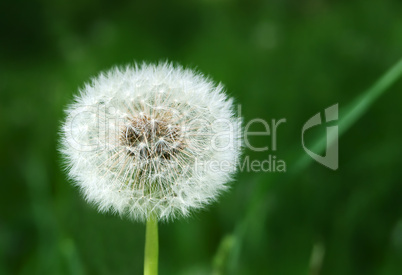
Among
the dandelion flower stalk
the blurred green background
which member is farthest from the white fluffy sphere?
the blurred green background

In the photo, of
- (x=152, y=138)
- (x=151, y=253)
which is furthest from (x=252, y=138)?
(x=151, y=253)

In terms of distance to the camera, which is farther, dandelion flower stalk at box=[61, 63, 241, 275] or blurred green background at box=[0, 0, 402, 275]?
blurred green background at box=[0, 0, 402, 275]

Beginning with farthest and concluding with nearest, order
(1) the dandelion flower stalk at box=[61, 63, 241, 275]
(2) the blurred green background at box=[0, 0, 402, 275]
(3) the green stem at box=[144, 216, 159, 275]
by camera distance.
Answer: (2) the blurred green background at box=[0, 0, 402, 275] < (1) the dandelion flower stalk at box=[61, 63, 241, 275] < (3) the green stem at box=[144, 216, 159, 275]

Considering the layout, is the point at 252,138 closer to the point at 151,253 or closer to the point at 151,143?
the point at 151,143

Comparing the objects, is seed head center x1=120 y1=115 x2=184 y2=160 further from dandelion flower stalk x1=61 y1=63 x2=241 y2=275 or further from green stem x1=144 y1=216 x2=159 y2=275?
green stem x1=144 y1=216 x2=159 y2=275

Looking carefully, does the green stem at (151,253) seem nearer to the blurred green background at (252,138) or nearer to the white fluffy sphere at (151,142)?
the white fluffy sphere at (151,142)

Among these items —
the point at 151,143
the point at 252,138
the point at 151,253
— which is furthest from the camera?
the point at 252,138
